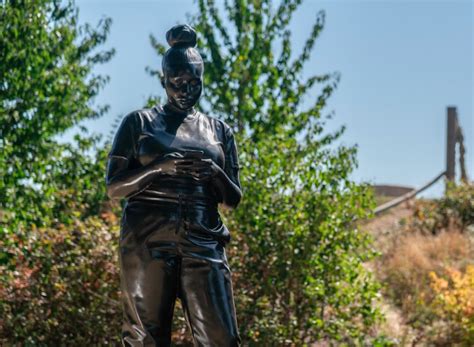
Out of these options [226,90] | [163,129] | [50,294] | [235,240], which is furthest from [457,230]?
[163,129]

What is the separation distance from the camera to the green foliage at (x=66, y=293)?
8750 mm

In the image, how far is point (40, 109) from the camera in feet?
39.9

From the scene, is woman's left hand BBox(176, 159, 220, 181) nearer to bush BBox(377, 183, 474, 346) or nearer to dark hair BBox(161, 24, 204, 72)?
dark hair BBox(161, 24, 204, 72)

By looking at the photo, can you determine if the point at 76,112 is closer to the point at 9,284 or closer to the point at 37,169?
the point at 37,169

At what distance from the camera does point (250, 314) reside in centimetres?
872

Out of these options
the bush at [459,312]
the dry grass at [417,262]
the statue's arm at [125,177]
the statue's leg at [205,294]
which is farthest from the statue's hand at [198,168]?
the dry grass at [417,262]

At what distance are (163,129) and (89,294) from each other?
476cm

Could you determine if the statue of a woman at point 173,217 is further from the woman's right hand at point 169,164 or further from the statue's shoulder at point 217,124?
the statue's shoulder at point 217,124

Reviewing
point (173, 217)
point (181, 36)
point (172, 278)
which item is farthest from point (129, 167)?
point (181, 36)

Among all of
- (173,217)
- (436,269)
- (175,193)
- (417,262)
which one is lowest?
(173,217)

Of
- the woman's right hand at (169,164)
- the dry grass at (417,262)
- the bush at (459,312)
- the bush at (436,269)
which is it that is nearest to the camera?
the woman's right hand at (169,164)

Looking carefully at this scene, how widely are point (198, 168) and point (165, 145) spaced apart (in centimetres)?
24

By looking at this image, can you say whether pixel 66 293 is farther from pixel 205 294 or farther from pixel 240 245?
pixel 205 294

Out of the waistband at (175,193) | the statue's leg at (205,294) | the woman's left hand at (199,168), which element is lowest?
the statue's leg at (205,294)
